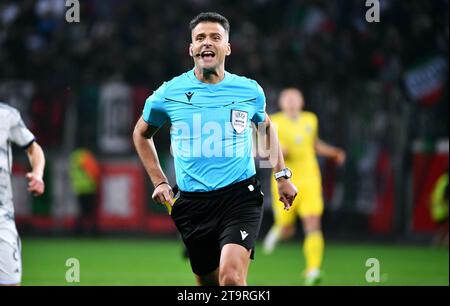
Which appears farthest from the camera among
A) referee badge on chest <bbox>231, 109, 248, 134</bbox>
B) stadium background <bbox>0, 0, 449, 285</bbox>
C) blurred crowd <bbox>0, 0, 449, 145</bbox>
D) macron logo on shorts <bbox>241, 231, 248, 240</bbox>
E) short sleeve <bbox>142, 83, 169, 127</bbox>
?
blurred crowd <bbox>0, 0, 449, 145</bbox>

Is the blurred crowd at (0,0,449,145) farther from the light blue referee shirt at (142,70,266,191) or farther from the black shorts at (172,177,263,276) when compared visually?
the black shorts at (172,177,263,276)

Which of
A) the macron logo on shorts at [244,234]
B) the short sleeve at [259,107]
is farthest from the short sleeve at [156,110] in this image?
the macron logo on shorts at [244,234]

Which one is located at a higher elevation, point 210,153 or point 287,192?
point 210,153

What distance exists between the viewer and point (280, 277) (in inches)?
439

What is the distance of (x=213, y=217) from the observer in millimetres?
6227

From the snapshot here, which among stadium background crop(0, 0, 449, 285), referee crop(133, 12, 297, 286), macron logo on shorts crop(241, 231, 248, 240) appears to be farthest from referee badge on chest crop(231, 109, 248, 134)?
stadium background crop(0, 0, 449, 285)

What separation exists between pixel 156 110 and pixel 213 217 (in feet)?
2.93

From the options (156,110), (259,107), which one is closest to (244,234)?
(259,107)

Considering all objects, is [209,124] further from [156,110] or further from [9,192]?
[9,192]

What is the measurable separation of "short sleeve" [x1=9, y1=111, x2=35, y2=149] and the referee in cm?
98

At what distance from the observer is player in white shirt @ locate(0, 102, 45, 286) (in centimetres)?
620
